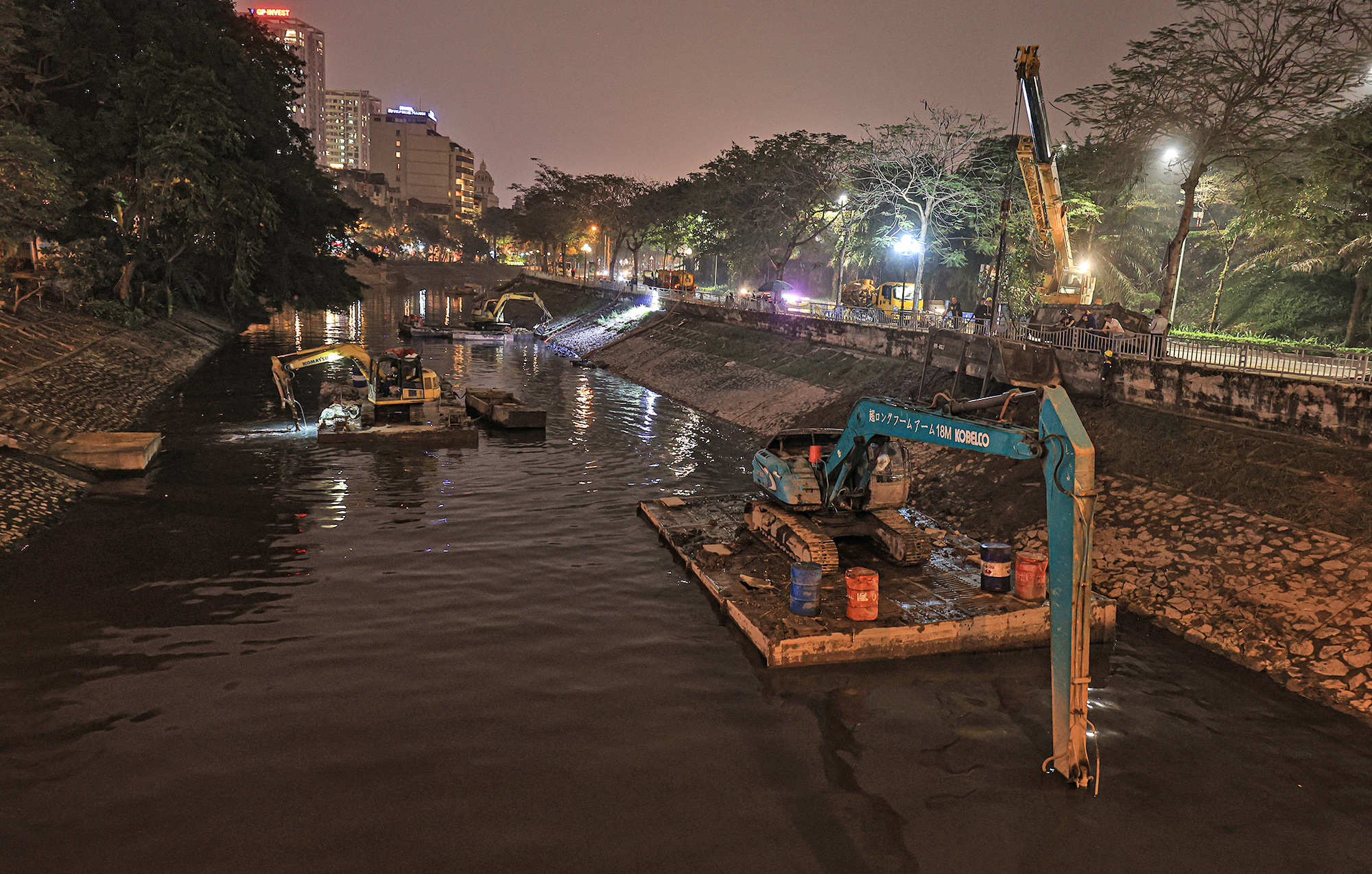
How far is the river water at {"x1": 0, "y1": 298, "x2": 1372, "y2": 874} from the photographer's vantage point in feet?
27.8

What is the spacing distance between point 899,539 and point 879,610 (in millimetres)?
2420

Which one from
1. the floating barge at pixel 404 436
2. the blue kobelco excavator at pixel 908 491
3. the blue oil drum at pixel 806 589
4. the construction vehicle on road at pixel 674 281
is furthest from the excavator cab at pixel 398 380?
the construction vehicle on road at pixel 674 281

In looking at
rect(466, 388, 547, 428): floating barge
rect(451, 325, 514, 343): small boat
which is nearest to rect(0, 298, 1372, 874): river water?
rect(466, 388, 547, 428): floating barge

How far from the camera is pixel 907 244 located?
54.6m

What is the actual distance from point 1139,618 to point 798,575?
6998 mm

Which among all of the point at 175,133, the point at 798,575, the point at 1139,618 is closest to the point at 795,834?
the point at 798,575

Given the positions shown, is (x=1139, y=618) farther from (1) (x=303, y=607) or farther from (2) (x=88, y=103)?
(2) (x=88, y=103)

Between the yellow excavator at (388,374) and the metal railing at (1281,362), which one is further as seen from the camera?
the yellow excavator at (388,374)

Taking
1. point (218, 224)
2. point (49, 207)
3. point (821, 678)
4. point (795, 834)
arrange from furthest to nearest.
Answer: point (218, 224)
point (49, 207)
point (821, 678)
point (795, 834)

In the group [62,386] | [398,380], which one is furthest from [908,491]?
[62,386]

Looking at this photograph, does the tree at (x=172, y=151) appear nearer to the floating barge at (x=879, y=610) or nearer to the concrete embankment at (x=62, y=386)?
the concrete embankment at (x=62, y=386)

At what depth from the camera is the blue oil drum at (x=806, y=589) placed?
13.1m

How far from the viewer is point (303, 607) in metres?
14.1

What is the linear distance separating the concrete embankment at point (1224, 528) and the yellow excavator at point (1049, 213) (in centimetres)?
1337
